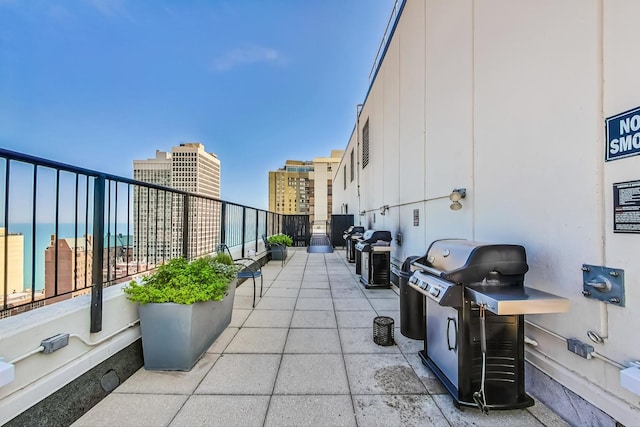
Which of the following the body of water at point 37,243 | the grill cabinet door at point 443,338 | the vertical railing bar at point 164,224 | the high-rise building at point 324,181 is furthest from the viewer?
the high-rise building at point 324,181

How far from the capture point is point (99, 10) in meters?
4.86

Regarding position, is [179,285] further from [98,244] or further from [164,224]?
[164,224]

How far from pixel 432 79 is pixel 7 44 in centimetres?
624

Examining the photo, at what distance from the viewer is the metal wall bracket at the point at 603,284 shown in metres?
1.22

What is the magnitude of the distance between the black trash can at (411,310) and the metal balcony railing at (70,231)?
2.62m

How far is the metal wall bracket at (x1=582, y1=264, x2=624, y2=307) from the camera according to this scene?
122 cm

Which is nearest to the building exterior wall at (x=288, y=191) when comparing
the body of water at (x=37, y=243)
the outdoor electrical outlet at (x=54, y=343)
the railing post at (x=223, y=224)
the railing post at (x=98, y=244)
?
the railing post at (x=223, y=224)

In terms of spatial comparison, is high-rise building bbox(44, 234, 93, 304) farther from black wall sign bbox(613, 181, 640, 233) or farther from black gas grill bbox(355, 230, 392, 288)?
black gas grill bbox(355, 230, 392, 288)

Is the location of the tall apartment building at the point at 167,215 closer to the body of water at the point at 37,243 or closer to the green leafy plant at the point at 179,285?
the green leafy plant at the point at 179,285

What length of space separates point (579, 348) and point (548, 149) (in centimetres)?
119

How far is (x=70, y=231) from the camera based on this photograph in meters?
1.69

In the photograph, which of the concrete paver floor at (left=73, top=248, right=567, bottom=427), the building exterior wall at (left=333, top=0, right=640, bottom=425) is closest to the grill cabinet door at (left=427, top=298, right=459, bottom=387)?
the concrete paver floor at (left=73, top=248, right=567, bottom=427)

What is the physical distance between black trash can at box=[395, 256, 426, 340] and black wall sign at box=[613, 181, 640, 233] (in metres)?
1.51

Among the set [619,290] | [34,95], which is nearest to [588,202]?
[619,290]
